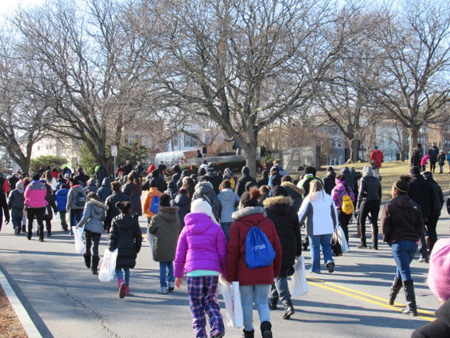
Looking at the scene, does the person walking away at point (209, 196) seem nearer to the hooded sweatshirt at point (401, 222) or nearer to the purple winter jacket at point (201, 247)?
the hooded sweatshirt at point (401, 222)

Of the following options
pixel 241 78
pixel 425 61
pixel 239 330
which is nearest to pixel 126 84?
pixel 241 78

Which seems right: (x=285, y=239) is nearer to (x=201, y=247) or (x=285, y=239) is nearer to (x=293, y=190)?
(x=201, y=247)

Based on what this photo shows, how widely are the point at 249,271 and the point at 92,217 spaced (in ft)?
17.5

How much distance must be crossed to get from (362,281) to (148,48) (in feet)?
56.2

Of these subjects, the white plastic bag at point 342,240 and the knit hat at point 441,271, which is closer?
the knit hat at point 441,271

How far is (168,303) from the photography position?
26.9 feet

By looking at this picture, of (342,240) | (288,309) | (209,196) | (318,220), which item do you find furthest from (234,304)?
(209,196)

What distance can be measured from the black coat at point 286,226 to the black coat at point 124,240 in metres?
2.38

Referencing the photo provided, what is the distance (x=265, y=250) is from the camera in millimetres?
5984

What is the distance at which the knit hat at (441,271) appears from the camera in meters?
2.79

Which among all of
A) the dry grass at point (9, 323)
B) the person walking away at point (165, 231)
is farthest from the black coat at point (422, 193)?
the dry grass at point (9, 323)

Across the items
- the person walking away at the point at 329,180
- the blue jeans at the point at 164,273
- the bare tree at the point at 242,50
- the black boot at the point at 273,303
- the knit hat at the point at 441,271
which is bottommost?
the black boot at the point at 273,303

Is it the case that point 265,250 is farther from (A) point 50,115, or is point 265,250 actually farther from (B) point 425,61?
(B) point 425,61

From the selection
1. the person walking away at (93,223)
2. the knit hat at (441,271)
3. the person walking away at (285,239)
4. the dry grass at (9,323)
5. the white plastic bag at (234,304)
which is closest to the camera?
the knit hat at (441,271)
